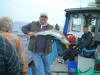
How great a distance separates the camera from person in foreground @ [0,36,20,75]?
1.90 m

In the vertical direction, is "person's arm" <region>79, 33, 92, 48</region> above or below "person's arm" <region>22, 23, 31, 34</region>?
below

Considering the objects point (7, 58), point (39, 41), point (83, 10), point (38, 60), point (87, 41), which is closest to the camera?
point (7, 58)

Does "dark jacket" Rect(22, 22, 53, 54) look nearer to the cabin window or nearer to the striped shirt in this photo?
the striped shirt

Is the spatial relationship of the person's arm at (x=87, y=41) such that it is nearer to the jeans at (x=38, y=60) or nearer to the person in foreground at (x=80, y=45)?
the person in foreground at (x=80, y=45)

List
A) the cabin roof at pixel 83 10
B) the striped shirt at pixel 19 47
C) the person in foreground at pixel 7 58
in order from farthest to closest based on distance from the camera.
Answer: the cabin roof at pixel 83 10 < the striped shirt at pixel 19 47 < the person in foreground at pixel 7 58

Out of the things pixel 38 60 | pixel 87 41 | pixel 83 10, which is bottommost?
pixel 38 60

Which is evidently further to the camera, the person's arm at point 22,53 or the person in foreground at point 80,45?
the person in foreground at point 80,45

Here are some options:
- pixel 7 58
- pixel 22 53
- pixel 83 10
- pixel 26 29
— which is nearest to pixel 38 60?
pixel 26 29

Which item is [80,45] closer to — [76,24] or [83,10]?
[83,10]

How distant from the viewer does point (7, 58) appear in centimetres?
192

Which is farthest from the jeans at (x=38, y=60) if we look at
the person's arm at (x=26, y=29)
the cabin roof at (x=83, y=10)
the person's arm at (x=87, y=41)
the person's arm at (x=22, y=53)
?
the cabin roof at (x=83, y=10)


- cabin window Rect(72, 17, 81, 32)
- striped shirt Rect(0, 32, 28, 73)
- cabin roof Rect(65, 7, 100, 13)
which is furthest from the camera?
cabin window Rect(72, 17, 81, 32)

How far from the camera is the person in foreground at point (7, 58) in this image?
6.24ft

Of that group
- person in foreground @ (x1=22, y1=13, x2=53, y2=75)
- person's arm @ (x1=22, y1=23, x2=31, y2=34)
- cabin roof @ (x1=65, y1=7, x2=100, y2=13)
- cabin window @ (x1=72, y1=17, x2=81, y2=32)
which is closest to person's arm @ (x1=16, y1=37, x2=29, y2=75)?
person in foreground @ (x1=22, y1=13, x2=53, y2=75)
